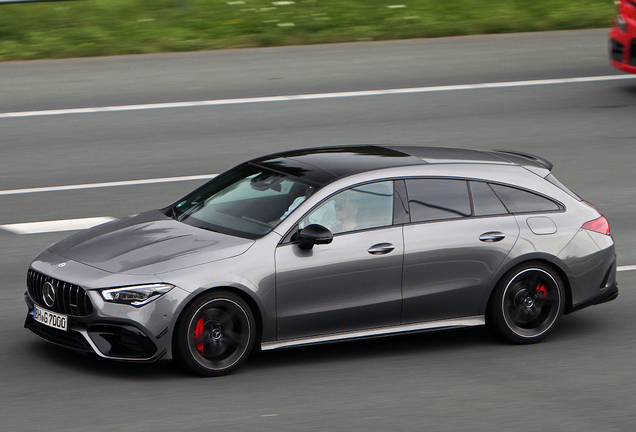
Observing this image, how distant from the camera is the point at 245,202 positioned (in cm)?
778

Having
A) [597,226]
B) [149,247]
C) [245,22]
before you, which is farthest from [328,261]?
[245,22]

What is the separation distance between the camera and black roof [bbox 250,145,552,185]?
776 centimetres

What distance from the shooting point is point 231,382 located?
700cm

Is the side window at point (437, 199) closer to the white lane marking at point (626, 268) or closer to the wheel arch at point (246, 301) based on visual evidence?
the wheel arch at point (246, 301)

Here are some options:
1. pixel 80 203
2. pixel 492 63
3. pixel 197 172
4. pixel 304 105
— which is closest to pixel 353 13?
pixel 492 63

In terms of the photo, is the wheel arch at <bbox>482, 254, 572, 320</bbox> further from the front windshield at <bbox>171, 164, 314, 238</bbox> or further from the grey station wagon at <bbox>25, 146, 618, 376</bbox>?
the front windshield at <bbox>171, 164, 314, 238</bbox>

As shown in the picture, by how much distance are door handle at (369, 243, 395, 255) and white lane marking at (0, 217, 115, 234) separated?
14.2 feet

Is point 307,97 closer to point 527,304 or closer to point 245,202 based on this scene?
point 245,202

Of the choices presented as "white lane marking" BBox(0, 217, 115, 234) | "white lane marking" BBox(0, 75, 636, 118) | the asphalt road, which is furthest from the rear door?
"white lane marking" BBox(0, 75, 636, 118)

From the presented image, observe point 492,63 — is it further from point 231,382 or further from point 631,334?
point 231,382

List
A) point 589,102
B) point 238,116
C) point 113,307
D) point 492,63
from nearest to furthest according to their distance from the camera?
1. point 113,307
2. point 238,116
3. point 589,102
4. point 492,63

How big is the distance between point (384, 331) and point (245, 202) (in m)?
1.40

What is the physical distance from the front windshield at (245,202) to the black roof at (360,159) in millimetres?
137

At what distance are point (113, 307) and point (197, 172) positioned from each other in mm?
6220
